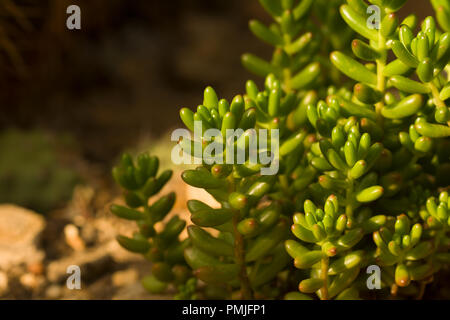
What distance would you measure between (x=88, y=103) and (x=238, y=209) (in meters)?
1.97

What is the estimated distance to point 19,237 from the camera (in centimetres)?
170

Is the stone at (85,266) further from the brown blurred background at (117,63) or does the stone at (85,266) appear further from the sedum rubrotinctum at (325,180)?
the brown blurred background at (117,63)

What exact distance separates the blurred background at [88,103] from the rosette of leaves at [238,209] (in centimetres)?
34

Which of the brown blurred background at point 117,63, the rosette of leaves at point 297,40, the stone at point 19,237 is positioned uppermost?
the brown blurred background at point 117,63

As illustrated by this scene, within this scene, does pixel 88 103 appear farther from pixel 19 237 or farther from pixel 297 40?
pixel 297 40

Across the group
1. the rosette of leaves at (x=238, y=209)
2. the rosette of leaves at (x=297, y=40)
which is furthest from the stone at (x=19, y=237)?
the rosette of leaves at (x=297, y=40)

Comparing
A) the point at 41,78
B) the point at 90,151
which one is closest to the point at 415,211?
the point at 90,151

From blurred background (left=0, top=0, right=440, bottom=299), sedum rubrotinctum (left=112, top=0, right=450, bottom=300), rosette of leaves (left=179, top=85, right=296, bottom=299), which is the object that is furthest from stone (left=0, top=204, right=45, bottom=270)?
rosette of leaves (left=179, top=85, right=296, bottom=299)

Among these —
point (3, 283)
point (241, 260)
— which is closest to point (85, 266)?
point (3, 283)

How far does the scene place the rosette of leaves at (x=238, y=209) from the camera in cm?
100

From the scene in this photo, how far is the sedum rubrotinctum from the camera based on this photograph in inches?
39.1

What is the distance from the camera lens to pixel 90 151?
2.47 metres

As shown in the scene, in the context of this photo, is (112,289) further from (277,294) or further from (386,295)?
(386,295)
